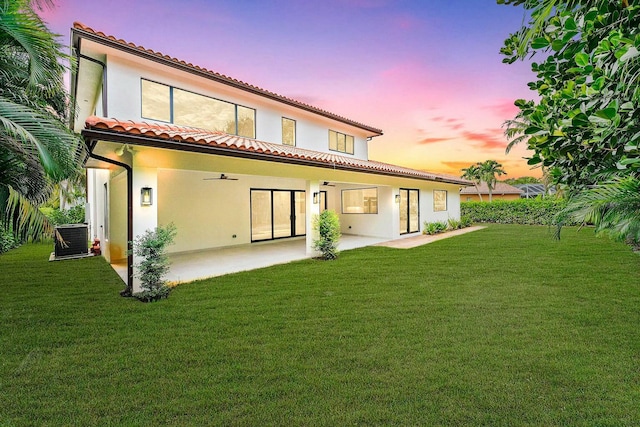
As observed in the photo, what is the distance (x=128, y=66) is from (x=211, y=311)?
8.57m

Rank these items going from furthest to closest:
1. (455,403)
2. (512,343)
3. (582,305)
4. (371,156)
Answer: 1. (371,156)
2. (582,305)
3. (512,343)
4. (455,403)

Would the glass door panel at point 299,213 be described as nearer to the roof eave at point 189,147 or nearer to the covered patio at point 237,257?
the covered patio at point 237,257

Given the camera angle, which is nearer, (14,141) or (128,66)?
(14,141)

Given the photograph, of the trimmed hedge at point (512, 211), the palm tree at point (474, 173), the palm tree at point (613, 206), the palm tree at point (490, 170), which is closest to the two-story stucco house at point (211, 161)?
the palm tree at point (613, 206)

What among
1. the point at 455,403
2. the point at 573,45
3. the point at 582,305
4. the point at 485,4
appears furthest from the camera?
the point at 485,4

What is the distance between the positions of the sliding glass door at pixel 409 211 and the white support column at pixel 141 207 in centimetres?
1335

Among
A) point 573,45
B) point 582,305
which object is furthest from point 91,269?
point 582,305

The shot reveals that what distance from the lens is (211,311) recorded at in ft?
20.5

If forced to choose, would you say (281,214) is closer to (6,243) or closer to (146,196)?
(146,196)

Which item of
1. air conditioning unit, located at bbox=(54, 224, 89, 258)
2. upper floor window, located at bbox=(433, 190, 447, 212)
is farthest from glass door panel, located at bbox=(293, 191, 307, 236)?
air conditioning unit, located at bbox=(54, 224, 89, 258)

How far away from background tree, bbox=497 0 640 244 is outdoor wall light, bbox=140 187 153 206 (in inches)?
300

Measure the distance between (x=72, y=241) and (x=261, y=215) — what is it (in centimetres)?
780

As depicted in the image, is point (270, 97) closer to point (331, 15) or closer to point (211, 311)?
point (331, 15)

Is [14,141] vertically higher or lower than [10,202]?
higher
